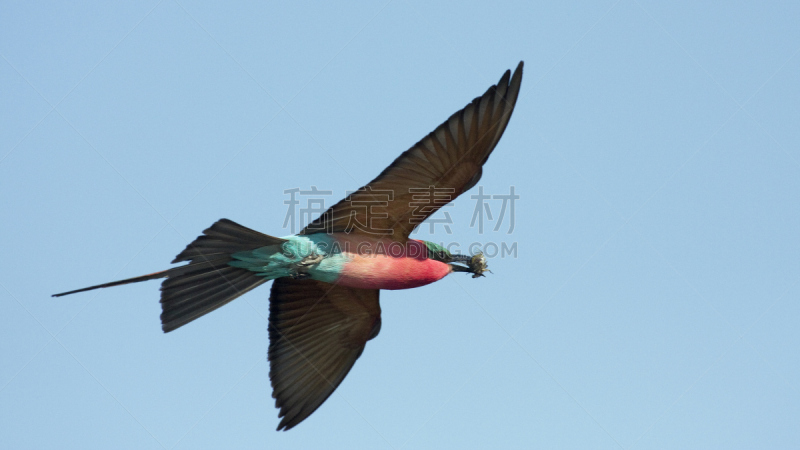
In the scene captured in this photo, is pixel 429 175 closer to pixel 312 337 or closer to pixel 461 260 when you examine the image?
pixel 461 260

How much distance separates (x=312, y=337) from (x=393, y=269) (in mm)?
1766

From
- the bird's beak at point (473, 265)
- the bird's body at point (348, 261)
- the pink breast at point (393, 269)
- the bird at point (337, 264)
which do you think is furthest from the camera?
the bird's beak at point (473, 265)

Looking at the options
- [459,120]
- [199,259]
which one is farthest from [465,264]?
[199,259]

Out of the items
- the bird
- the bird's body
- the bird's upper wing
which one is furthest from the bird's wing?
the bird's upper wing

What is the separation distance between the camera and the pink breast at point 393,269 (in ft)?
30.1

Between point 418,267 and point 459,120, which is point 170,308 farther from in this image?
point 459,120

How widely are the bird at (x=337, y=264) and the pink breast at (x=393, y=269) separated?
0.01 meters

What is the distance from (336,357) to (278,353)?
2.30 ft

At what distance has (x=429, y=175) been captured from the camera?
8.51 meters

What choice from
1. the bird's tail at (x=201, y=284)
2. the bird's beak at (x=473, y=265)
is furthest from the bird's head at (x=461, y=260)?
the bird's tail at (x=201, y=284)

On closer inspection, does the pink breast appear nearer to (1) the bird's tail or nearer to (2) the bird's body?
(2) the bird's body

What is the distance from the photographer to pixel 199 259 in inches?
339

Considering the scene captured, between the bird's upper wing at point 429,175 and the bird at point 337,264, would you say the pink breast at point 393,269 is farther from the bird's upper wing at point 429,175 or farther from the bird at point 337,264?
the bird's upper wing at point 429,175

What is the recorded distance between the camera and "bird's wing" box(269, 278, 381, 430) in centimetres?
1024
